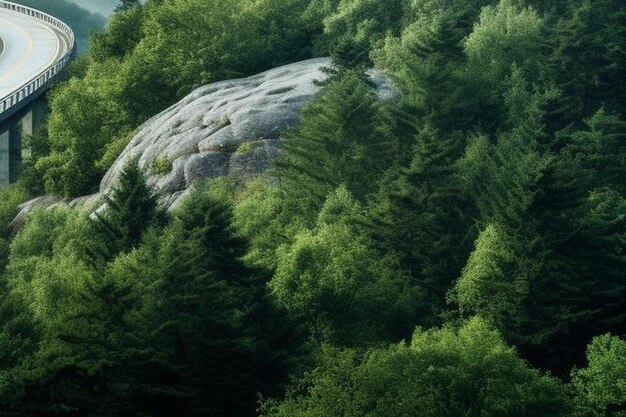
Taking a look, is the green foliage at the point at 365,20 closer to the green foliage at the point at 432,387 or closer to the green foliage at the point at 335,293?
the green foliage at the point at 335,293

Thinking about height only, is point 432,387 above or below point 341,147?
above

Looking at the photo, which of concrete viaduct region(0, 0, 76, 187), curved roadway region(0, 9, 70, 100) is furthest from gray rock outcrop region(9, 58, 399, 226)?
curved roadway region(0, 9, 70, 100)

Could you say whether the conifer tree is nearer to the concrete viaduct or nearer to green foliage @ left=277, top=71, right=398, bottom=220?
green foliage @ left=277, top=71, right=398, bottom=220

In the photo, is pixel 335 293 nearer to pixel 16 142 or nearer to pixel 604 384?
pixel 604 384

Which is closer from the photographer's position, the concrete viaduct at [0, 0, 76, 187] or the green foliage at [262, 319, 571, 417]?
the green foliage at [262, 319, 571, 417]

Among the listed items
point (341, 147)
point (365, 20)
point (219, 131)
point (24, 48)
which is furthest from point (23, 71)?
point (341, 147)
